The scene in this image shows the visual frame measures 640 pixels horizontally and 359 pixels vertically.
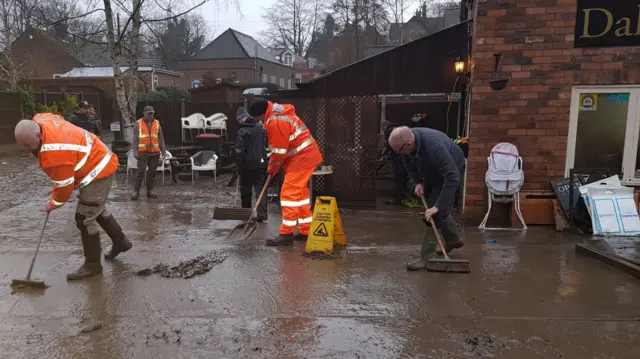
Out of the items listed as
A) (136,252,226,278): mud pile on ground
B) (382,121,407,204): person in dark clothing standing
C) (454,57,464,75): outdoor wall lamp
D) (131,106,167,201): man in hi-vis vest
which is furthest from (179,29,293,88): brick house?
(136,252,226,278): mud pile on ground

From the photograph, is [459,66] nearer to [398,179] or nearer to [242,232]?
[398,179]

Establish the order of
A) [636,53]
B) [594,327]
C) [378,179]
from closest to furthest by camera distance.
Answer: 1. [594,327]
2. [636,53]
3. [378,179]

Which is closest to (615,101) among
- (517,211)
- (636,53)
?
(636,53)

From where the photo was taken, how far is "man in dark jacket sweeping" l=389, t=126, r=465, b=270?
4355 mm

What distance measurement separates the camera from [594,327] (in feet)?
11.5

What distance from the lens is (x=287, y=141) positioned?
5555mm

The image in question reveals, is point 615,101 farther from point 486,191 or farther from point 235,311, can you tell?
point 235,311

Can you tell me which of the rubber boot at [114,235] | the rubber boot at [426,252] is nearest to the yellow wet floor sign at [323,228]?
the rubber boot at [426,252]

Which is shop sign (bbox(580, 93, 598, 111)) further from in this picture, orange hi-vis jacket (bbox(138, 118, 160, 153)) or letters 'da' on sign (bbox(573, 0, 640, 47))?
orange hi-vis jacket (bbox(138, 118, 160, 153))

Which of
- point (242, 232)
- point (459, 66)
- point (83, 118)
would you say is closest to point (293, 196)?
point (242, 232)

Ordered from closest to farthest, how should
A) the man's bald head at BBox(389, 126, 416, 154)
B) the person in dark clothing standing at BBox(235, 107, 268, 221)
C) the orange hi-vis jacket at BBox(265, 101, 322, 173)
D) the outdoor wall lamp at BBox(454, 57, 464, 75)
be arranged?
1. the man's bald head at BBox(389, 126, 416, 154)
2. the orange hi-vis jacket at BBox(265, 101, 322, 173)
3. the person in dark clothing standing at BBox(235, 107, 268, 221)
4. the outdoor wall lamp at BBox(454, 57, 464, 75)

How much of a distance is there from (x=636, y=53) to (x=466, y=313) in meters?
4.67

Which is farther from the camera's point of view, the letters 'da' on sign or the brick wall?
the brick wall

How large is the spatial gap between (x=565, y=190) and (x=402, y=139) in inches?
129
